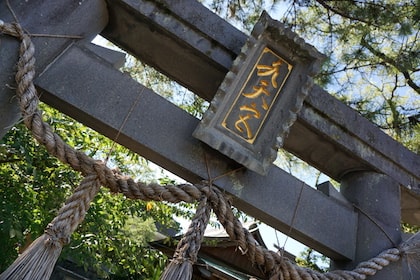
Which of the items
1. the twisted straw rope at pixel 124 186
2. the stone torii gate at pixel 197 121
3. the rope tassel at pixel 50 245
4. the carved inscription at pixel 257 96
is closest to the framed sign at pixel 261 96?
the carved inscription at pixel 257 96

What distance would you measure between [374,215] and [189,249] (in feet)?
4.48

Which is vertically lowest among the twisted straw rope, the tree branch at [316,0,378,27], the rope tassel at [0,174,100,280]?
the rope tassel at [0,174,100,280]

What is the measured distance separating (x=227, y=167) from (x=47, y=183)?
257 centimetres

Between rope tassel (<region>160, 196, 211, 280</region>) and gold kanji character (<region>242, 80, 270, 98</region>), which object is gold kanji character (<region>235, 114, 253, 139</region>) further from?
rope tassel (<region>160, 196, 211, 280</region>)

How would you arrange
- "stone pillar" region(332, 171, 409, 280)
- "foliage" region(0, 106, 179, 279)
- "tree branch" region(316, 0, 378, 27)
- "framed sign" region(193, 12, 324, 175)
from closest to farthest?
"framed sign" region(193, 12, 324, 175), "stone pillar" region(332, 171, 409, 280), "tree branch" region(316, 0, 378, 27), "foliage" region(0, 106, 179, 279)

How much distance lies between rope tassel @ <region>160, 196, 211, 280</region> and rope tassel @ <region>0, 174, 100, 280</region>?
44 centimetres

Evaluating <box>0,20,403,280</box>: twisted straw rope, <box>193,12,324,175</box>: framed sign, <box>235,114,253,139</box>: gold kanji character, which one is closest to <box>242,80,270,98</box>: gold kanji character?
<box>193,12,324,175</box>: framed sign

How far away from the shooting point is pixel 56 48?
2.08 meters

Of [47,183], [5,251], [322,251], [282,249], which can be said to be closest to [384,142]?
[322,251]

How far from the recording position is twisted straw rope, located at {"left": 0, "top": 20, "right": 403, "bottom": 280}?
1.78 m

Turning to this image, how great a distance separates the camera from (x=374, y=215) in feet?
8.71

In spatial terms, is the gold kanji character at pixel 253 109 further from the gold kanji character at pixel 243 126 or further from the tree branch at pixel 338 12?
the tree branch at pixel 338 12

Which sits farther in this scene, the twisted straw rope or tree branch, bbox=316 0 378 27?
tree branch, bbox=316 0 378 27

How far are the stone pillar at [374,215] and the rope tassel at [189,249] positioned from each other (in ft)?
3.61
